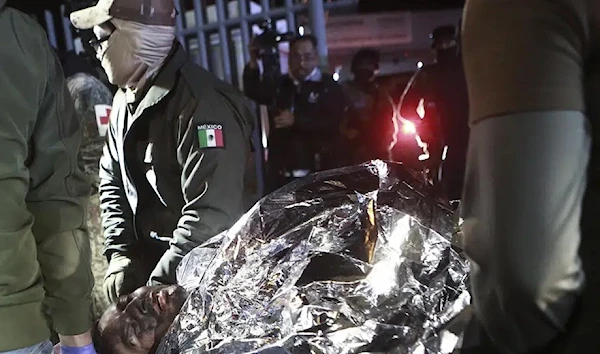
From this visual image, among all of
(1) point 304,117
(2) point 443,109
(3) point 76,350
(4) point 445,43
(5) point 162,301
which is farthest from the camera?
(1) point 304,117

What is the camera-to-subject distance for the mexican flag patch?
6.02 feet

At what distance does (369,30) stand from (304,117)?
2.03m

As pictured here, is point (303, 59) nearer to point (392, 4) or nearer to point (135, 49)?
point (135, 49)

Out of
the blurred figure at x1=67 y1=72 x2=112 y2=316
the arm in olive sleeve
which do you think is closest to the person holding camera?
the blurred figure at x1=67 y1=72 x2=112 y2=316

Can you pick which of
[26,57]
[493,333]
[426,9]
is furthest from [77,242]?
[426,9]

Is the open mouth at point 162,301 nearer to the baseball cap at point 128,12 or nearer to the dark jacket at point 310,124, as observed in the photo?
the baseball cap at point 128,12

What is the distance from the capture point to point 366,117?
3.90 m

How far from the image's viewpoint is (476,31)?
0.72 metres

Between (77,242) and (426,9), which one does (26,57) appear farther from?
(426,9)

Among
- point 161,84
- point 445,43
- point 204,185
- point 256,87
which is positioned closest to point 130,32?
point 161,84

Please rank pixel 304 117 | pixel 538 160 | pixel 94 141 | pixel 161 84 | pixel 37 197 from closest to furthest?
pixel 538 160, pixel 37 197, pixel 161 84, pixel 94 141, pixel 304 117

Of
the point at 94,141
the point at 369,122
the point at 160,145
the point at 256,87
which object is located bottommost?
the point at 369,122

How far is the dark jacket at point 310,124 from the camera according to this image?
11.9ft

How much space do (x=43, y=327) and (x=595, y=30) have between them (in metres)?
0.99
